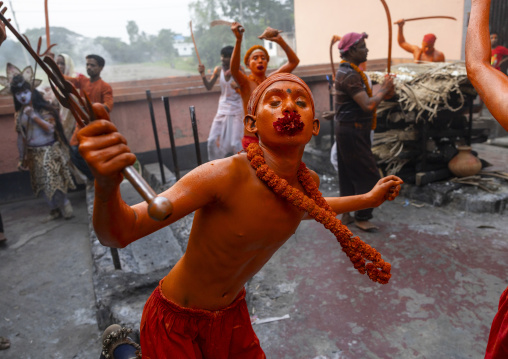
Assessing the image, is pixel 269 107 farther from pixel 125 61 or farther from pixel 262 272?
pixel 125 61

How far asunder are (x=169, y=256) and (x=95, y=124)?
3.55m

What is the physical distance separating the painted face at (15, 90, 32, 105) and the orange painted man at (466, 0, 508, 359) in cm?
524

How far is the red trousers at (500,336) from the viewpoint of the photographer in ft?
4.52

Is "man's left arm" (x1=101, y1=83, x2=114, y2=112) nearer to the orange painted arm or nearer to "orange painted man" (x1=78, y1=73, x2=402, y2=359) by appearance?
"orange painted man" (x1=78, y1=73, x2=402, y2=359)

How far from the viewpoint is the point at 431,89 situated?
4770 mm

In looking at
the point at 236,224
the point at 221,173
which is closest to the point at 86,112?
the point at 221,173

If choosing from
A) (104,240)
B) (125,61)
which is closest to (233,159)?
(104,240)

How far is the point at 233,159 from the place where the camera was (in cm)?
141

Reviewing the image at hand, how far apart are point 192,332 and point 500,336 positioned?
1.15 meters

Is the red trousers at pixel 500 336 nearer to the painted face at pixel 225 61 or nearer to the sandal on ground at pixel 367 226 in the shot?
the sandal on ground at pixel 367 226

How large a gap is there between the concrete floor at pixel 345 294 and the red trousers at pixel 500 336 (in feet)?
3.37

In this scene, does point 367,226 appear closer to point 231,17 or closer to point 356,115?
point 356,115

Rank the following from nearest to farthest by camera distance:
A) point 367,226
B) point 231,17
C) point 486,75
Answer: point 486,75 < point 367,226 < point 231,17

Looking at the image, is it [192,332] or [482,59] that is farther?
[192,332]
